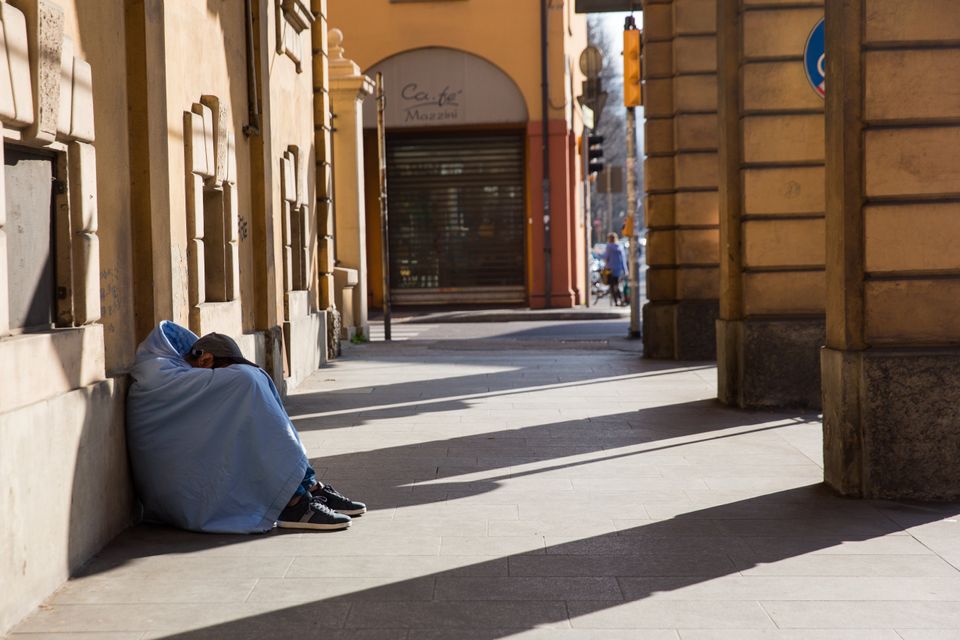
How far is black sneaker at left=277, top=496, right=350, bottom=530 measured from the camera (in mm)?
6305

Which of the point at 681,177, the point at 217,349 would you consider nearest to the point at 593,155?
the point at 681,177

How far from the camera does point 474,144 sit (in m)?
29.8

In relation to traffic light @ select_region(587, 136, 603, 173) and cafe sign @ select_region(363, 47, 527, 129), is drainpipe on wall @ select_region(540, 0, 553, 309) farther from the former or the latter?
traffic light @ select_region(587, 136, 603, 173)

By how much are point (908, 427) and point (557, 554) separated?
2.38m

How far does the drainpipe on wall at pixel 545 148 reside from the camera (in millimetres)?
28438

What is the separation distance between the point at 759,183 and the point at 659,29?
5.48 meters

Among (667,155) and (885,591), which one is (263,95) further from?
(885,591)

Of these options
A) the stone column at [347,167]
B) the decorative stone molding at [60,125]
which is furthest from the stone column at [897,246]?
the stone column at [347,167]

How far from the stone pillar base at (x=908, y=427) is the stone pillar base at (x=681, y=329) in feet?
28.0

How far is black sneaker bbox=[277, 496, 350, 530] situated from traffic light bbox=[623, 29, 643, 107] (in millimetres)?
13334

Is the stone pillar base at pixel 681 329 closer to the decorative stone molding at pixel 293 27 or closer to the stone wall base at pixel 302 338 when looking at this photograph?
the stone wall base at pixel 302 338

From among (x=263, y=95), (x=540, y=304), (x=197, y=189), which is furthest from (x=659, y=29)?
(x=540, y=304)

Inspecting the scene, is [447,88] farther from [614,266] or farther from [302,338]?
[302,338]

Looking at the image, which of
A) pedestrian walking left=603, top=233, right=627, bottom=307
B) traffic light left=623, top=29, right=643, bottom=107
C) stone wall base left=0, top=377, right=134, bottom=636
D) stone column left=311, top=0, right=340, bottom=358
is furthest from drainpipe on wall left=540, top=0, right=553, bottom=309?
stone wall base left=0, top=377, right=134, bottom=636
